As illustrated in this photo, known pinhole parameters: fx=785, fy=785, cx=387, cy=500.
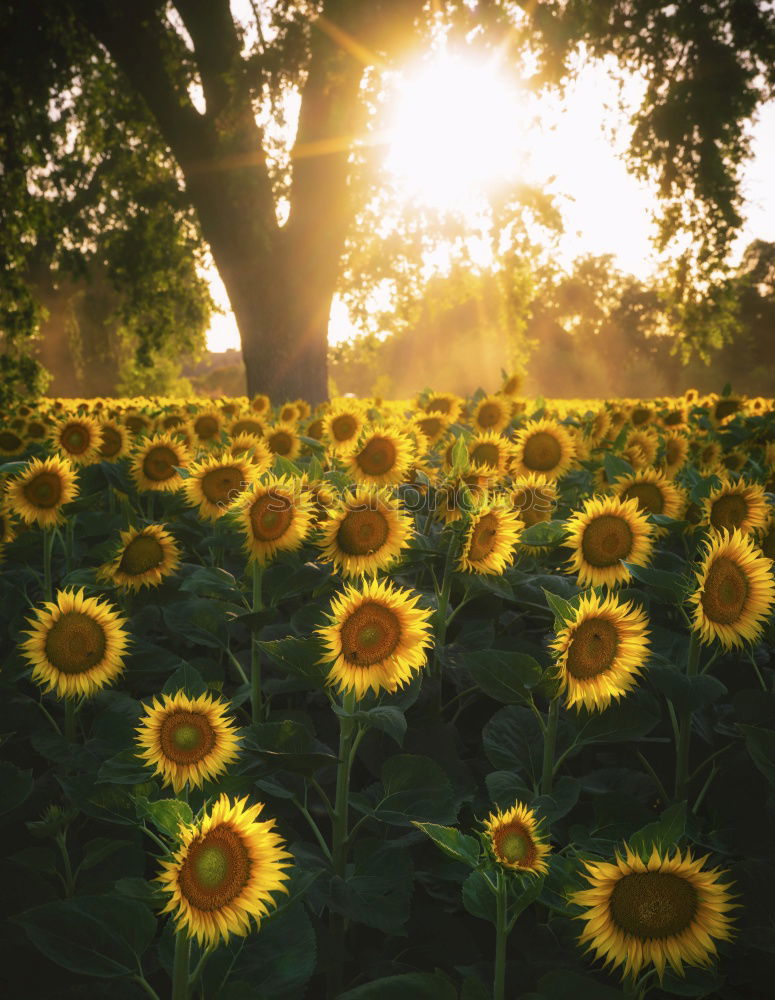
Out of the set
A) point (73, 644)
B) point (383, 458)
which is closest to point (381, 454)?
point (383, 458)

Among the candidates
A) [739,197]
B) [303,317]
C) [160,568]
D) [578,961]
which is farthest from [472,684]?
[739,197]

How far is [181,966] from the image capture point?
120 centimetres

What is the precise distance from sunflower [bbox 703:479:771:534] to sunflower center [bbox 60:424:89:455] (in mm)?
2616

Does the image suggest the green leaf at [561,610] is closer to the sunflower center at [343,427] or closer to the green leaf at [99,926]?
the green leaf at [99,926]

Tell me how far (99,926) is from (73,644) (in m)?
0.72

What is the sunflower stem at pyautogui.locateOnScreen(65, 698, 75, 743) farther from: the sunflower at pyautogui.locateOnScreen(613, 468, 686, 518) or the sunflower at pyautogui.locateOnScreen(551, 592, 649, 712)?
the sunflower at pyautogui.locateOnScreen(613, 468, 686, 518)

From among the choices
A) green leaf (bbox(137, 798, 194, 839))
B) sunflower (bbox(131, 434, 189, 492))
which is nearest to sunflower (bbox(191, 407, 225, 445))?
sunflower (bbox(131, 434, 189, 492))

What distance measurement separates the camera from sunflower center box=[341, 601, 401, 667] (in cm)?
162

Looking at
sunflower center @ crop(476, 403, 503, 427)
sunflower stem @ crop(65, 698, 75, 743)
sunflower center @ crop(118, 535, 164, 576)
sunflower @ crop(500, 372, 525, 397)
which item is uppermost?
sunflower @ crop(500, 372, 525, 397)

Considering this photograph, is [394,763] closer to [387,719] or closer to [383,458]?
[387,719]

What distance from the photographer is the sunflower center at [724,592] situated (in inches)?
65.4

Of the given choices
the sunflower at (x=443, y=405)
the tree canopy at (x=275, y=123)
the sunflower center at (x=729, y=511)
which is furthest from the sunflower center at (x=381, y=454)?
the tree canopy at (x=275, y=123)

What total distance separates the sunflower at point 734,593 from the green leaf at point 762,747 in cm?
24

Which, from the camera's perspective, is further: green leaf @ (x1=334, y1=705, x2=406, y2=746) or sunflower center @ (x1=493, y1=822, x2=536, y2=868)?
green leaf @ (x1=334, y1=705, x2=406, y2=746)
